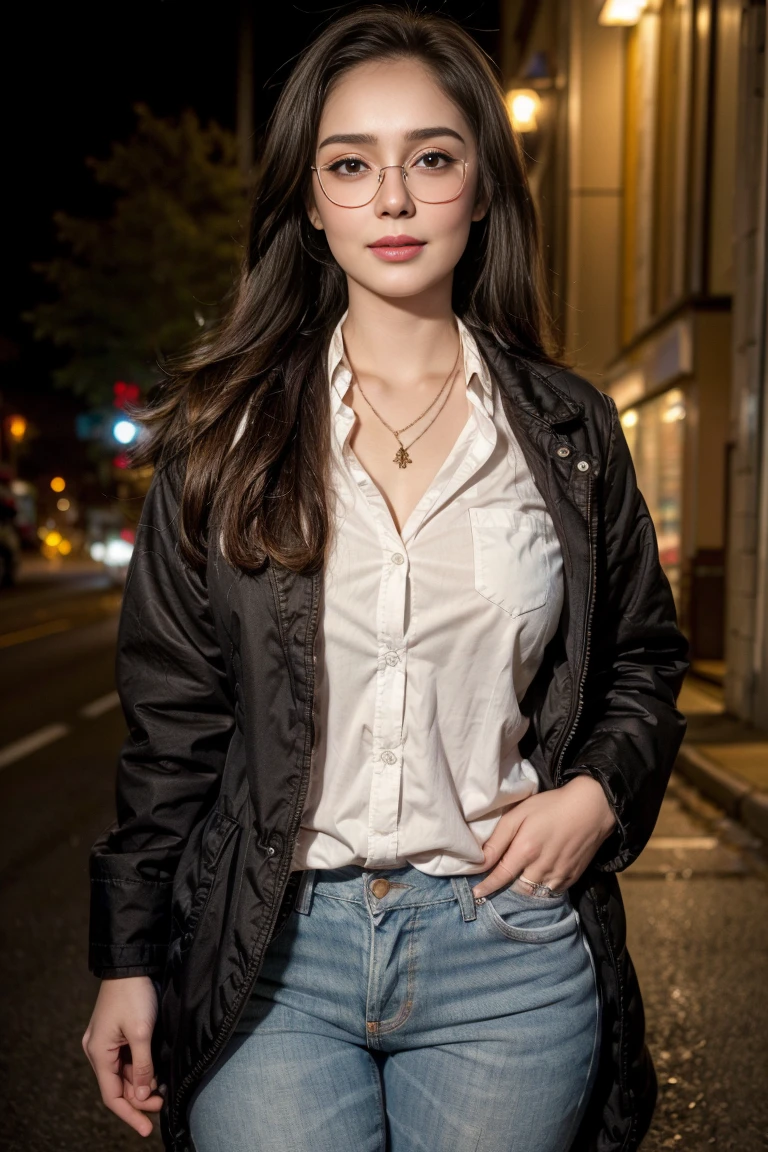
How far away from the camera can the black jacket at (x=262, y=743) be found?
1579 mm

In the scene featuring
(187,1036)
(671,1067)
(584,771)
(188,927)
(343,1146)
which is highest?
(584,771)

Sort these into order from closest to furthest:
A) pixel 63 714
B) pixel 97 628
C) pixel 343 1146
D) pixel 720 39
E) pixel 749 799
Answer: pixel 343 1146
pixel 749 799
pixel 63 714
pixel 720 39
pixel 97 628

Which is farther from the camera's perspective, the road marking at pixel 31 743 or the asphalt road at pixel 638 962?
the road marking at pixel 31 743

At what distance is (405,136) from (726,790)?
17.7 ft

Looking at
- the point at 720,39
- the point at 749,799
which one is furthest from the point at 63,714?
the point at 720,39

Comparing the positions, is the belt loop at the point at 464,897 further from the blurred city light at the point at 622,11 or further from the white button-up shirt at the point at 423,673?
the blurred city light at the point at 622,11

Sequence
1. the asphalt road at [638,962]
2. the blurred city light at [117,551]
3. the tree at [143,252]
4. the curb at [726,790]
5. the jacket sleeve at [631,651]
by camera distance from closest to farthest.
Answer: the jacket sleeve at [631,651]
the asphalt road at [638,962]
the curb at [726,790]
the tree at [143,252]
the blurred city light at [117,551]

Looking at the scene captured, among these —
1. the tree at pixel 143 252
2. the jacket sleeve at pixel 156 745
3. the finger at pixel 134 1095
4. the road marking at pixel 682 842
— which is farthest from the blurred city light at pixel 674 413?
the tree at pixel 143 252

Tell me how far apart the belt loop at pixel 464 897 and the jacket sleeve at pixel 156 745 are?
38cm

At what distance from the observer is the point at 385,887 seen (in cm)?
159

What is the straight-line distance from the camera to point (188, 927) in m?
1.64

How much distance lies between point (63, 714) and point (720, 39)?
843 centimetres

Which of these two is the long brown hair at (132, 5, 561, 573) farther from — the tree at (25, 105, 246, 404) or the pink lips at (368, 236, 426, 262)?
the tree at (25, 105, 246, 404)

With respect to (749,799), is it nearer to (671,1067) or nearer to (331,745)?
(671,1067)
